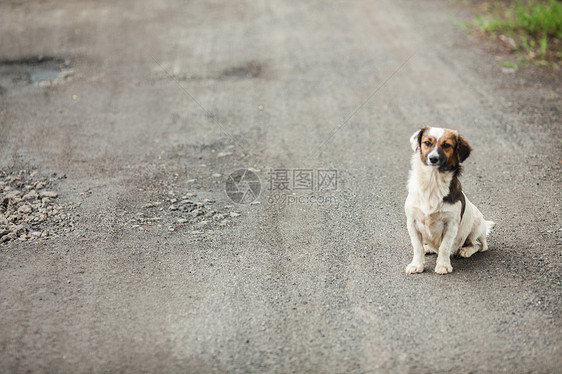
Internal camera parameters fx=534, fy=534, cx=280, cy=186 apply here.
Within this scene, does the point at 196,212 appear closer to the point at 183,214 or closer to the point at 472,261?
the point at 183,214

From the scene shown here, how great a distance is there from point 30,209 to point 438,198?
188 inches

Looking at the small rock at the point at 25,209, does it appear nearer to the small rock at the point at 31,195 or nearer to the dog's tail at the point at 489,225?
the small rock at the point at 31,195

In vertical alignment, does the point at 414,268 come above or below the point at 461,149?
below

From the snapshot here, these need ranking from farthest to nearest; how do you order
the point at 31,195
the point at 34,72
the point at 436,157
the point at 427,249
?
1. the point at 34,72
2. the point at 31,195
3. the point at 427,249
4. the point at 436,157

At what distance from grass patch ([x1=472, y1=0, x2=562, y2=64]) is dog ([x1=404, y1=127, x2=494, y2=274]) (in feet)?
22.8

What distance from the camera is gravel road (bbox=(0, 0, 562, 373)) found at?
4.57m

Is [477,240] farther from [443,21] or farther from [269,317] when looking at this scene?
[443,21]

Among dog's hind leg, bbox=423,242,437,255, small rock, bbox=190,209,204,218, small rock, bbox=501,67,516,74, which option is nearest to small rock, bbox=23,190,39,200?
small rock, bbox=190,209,204,218
